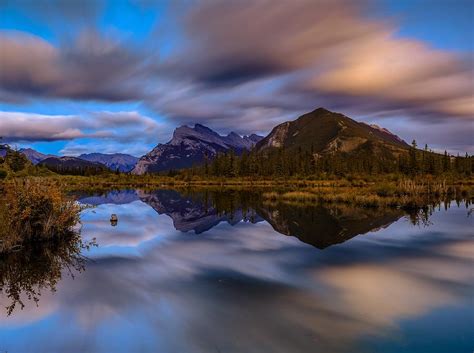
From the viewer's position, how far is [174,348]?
861cm

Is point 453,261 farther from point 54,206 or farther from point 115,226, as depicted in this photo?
point 115,226

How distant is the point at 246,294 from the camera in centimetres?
1274

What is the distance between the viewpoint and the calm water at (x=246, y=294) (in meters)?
9.02

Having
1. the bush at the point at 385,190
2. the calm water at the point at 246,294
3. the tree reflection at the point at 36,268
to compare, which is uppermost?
the bush at the point at 385,190

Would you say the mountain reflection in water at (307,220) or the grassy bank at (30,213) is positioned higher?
the grassy bank at (30,213)

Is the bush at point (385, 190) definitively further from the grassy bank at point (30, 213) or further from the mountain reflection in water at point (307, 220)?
the grassy bank at point (30, 213)

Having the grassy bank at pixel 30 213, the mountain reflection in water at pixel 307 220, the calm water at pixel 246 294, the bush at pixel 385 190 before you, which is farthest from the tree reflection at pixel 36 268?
the bush at pixel 385 190

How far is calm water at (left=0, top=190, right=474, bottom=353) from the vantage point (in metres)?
9.02

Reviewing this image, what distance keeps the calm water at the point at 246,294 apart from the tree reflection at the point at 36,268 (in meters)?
0.05

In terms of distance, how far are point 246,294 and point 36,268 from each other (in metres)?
8.77

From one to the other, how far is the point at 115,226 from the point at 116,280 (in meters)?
16.6

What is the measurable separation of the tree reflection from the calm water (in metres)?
0.05

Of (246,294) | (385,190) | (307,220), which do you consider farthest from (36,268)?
(385,190)

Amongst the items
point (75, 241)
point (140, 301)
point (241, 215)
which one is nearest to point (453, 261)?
point (140, 301)
